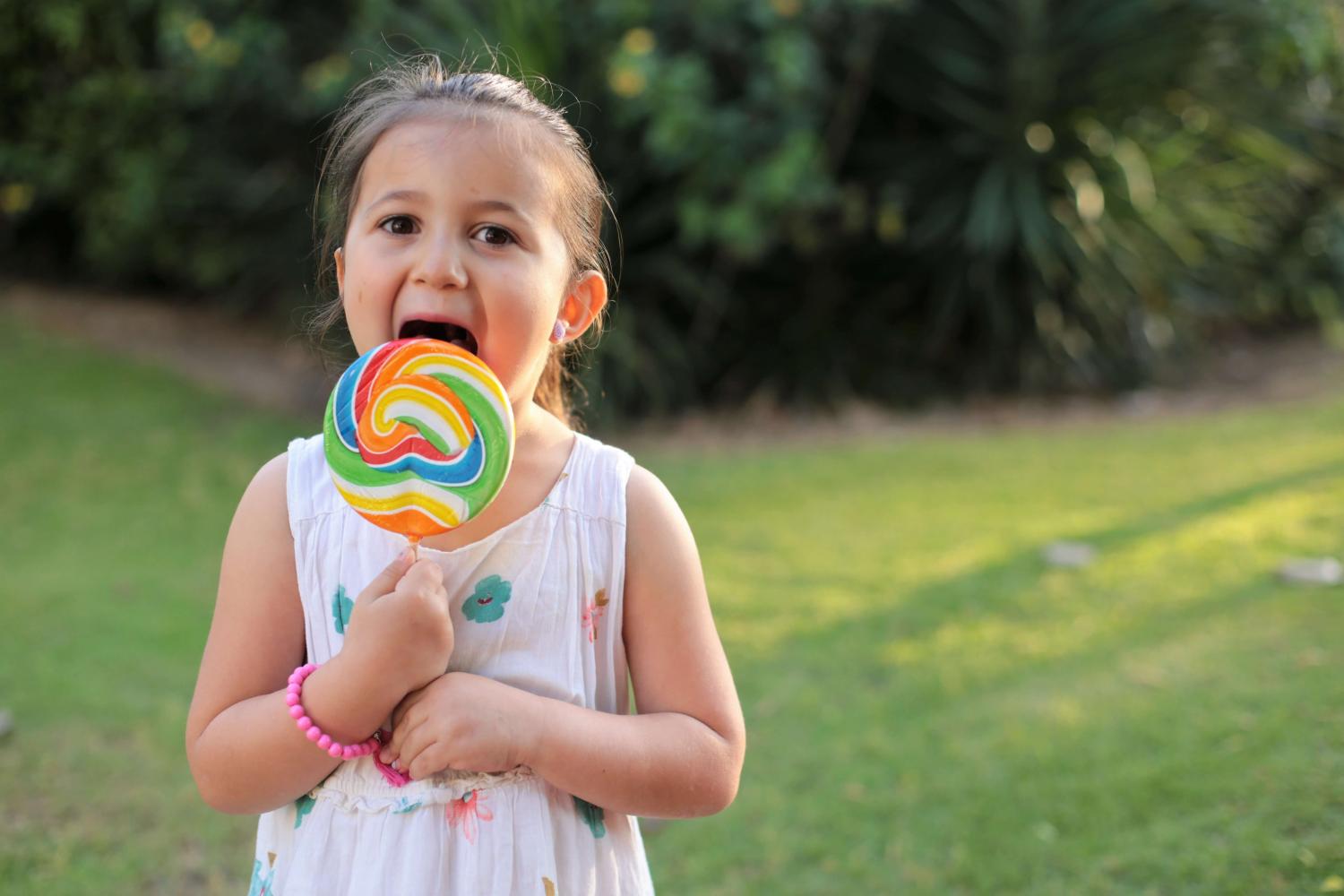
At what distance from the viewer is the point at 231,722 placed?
147 centimetres

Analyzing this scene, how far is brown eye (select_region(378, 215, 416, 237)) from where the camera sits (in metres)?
1.49

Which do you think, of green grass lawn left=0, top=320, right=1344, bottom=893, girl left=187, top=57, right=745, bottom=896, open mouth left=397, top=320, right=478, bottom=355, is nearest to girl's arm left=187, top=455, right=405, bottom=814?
girl left=187, top=57, right=745, bottom=896

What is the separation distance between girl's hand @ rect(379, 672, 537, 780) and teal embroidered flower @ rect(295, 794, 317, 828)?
168 mm

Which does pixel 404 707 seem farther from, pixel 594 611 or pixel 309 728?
pixel 594 611

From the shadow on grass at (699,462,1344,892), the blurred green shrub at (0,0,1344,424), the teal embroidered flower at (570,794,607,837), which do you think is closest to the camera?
the teal embroidered flower at (570,794,607,837)

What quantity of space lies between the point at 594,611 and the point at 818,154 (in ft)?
18.5

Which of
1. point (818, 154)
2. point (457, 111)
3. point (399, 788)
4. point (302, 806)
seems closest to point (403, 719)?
point (399, 788)

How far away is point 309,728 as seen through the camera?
140 centimetres

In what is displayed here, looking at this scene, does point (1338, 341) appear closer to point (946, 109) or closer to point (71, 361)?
point (946, 109)

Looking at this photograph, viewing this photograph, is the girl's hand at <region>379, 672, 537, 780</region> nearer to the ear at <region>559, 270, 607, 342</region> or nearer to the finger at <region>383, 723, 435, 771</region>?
the finger at <region>383, 723, 435, 771</region>

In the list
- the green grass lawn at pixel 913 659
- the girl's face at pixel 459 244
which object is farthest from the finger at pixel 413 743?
the green grass lawn at pixel 913 659

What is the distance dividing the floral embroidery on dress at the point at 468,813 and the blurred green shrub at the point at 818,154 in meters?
5.05

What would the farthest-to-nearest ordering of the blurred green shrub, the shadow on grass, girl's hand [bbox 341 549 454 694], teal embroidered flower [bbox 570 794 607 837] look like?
the blurred green shrub, the shadow on grass, teal embroidered flower [bbox 570 794 607 837], girl's hand [bbox 341 549 454 694]

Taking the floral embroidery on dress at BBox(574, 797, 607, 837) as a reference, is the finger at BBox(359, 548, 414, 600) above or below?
above
